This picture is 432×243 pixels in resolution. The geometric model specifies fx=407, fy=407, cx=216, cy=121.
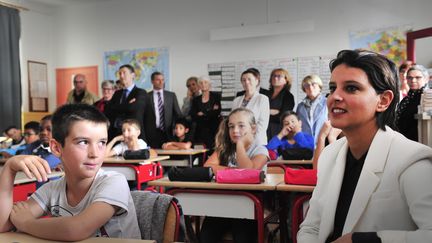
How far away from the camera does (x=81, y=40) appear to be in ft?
27.9

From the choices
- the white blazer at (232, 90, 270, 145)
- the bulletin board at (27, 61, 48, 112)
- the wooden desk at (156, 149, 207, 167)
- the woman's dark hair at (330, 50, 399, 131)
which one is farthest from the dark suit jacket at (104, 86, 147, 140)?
the woman's dark hair at (330, 50, 399, 131)

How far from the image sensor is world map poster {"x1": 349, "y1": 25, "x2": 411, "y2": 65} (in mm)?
6207

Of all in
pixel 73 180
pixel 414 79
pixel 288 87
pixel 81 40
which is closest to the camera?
pixel 73 180

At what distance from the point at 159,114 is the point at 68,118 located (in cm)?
510

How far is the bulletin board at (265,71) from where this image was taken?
6727mm

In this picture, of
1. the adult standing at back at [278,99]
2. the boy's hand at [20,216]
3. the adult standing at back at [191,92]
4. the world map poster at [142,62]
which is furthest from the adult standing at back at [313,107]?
the boy's hand at [20,216]

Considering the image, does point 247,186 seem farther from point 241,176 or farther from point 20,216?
point 20,216

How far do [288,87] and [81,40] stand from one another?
4.66m

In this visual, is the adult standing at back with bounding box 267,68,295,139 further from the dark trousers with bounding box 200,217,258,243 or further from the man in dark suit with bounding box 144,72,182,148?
the dark trousers with bounding box 200,217,258,243

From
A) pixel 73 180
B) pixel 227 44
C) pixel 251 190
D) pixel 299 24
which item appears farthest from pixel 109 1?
pixel 73 180

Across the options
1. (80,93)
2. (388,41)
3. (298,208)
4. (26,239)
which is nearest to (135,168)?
(298,208)

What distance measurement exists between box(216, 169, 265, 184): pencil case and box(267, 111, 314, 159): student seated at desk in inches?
72.5

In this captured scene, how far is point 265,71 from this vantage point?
7102 millimetres

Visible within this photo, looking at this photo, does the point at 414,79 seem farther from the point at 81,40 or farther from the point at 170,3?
the point at 81,40
